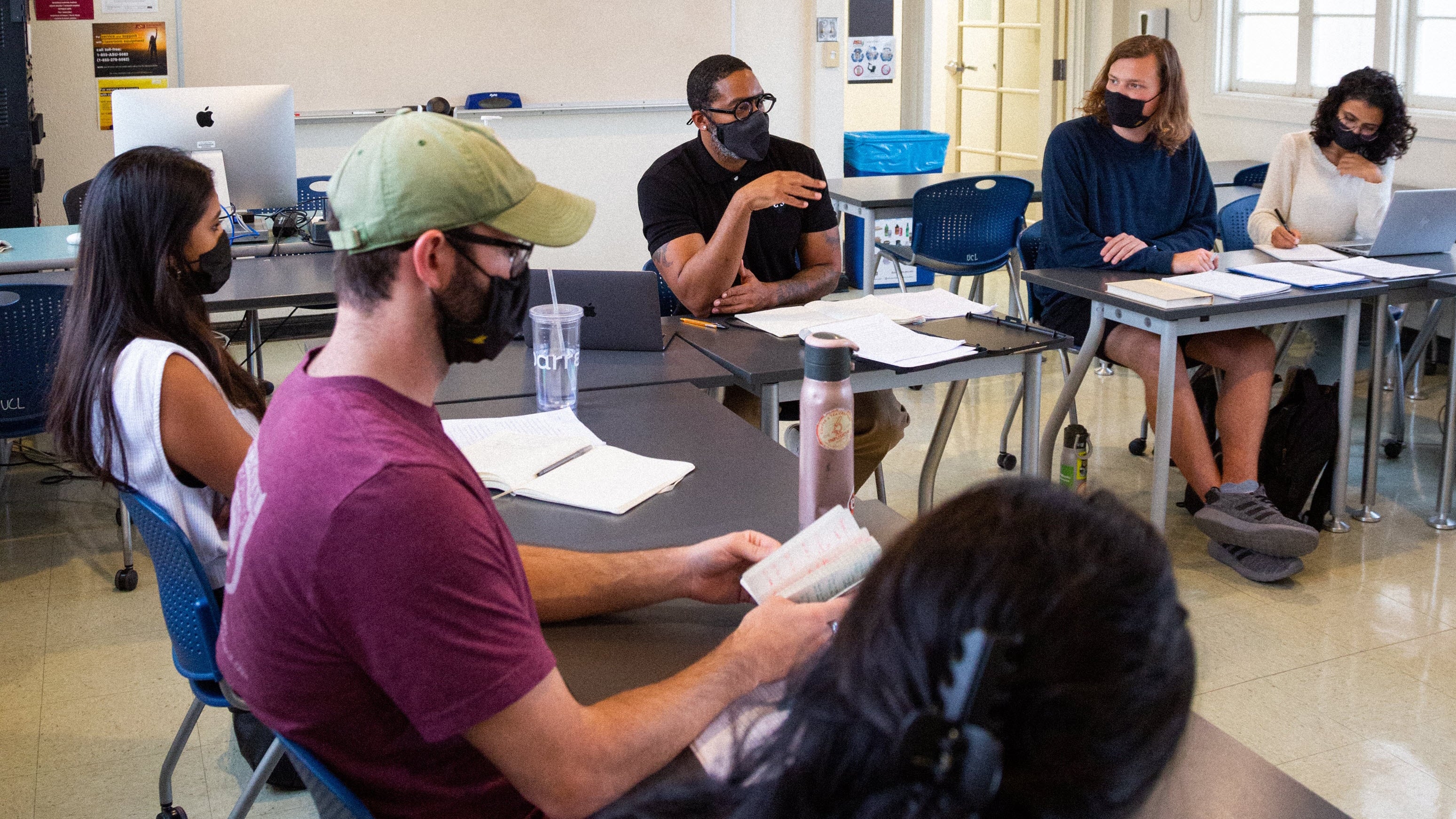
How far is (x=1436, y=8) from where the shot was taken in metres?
5.15

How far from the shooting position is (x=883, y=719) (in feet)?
1.98

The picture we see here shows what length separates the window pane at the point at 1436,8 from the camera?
5.08m

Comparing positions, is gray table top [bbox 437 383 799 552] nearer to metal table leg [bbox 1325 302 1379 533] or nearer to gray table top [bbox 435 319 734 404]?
gray table top [bbox 435 319 734 404]

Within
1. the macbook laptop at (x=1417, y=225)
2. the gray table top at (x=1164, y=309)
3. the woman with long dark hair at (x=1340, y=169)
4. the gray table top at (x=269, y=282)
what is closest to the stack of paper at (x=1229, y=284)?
the gray table top at (x=1164, y=309)

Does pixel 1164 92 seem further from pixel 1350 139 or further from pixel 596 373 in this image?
pixel 596 373

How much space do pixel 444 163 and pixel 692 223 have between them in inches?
80.9

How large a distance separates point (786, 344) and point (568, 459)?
84cm

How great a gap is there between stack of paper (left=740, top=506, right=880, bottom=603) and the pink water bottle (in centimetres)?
13

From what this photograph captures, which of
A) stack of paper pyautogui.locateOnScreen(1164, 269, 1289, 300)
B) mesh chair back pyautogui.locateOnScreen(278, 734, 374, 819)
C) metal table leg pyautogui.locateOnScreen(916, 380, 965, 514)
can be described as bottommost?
metal table leg pyautogui.locateOnScreen(916, 380, 965, 514)

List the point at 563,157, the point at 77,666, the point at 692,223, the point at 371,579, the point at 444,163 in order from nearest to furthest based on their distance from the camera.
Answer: the point at 371,579 < the point at 444,163 < the point at 77,666 < the point at 692,223 < the point at 563,157

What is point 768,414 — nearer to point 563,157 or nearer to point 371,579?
point 371,579

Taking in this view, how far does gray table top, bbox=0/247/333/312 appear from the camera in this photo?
314cm

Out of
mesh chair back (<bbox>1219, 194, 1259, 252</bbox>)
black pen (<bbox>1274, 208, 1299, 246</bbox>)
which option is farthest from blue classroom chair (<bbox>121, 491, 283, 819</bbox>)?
mesh chair back (<bbox>1219, 194, 1259, 252</bbox>)

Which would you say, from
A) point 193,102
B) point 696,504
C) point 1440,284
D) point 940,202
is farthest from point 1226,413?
point 193,102
